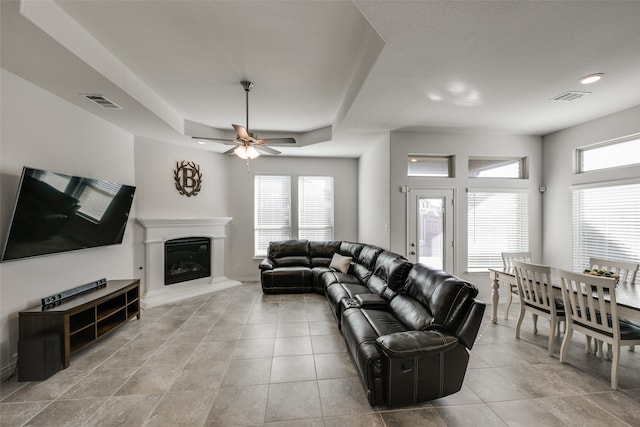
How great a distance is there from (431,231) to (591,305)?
224 centimetres

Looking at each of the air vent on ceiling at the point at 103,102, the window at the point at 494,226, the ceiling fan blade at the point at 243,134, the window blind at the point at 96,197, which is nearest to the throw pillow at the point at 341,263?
the window at the point at 494,226

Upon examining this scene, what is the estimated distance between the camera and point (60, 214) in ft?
9.41

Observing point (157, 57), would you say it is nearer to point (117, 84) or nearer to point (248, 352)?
point (117, 84)

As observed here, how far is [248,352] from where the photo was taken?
116 inches

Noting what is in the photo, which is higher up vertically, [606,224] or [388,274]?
[606,224]

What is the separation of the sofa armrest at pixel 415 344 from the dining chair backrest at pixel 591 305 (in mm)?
1456

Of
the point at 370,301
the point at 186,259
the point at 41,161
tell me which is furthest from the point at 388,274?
the point at 41,161

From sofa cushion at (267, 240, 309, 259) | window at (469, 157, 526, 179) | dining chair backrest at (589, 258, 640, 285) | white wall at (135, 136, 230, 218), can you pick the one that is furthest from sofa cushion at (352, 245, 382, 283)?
white wall at (135, 136, 230, 218)

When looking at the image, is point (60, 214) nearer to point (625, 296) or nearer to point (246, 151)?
point (246, 151)

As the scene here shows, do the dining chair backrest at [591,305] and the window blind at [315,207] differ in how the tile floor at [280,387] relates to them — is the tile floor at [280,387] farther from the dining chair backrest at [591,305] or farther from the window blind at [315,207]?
the window blind at [315,207]

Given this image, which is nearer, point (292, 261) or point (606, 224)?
point (606, 224)

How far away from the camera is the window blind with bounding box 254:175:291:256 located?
20.7ft

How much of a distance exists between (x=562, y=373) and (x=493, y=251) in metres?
2.39

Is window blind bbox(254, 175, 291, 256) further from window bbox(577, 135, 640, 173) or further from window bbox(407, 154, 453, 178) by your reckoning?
window bbox(577, 135, 640, 173)
